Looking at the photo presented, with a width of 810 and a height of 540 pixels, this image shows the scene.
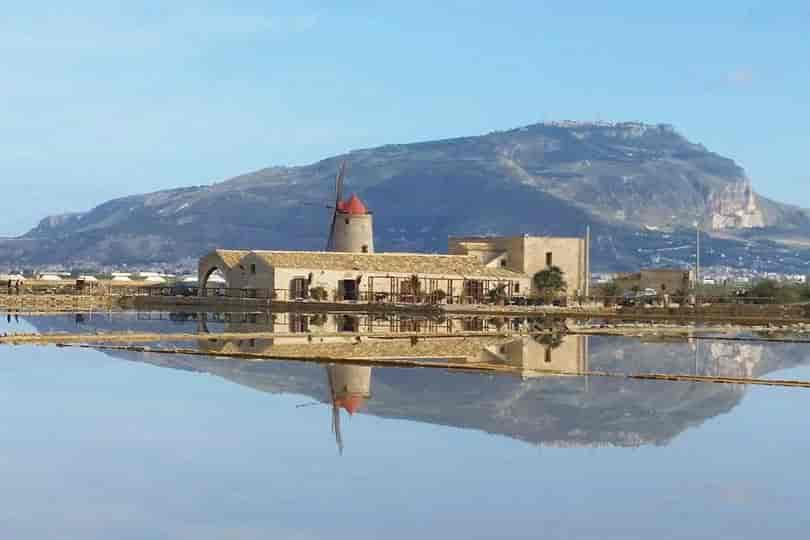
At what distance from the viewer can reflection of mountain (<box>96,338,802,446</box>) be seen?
43.4 ft

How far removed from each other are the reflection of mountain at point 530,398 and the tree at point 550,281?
84.6ft

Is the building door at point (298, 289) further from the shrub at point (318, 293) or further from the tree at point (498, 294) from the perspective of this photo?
the tree at point (498, 294)

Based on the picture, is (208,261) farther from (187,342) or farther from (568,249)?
(187,342)

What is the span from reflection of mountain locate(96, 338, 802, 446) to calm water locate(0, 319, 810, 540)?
1.8 inches

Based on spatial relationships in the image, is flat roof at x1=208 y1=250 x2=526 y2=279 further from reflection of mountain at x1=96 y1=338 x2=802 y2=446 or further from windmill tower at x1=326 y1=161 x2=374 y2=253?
reflection of mountain at x1=96 y1=338 x2=802 y2=446

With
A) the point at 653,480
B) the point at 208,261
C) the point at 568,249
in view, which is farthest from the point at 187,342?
the point at 568,249

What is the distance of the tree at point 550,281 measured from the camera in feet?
158

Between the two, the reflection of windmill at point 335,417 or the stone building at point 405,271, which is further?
the stone building at point 405,271

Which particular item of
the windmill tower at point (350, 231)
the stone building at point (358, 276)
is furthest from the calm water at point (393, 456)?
the windmill tower at point (350, 231)

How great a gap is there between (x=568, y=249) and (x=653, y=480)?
131 feet

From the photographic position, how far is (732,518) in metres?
8.95

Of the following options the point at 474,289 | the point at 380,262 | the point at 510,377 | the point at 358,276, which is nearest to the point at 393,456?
the point at 510,377

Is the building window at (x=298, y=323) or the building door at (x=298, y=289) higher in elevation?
the building door at (x=298, y=289)

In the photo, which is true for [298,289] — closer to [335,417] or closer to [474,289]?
[474,289]
